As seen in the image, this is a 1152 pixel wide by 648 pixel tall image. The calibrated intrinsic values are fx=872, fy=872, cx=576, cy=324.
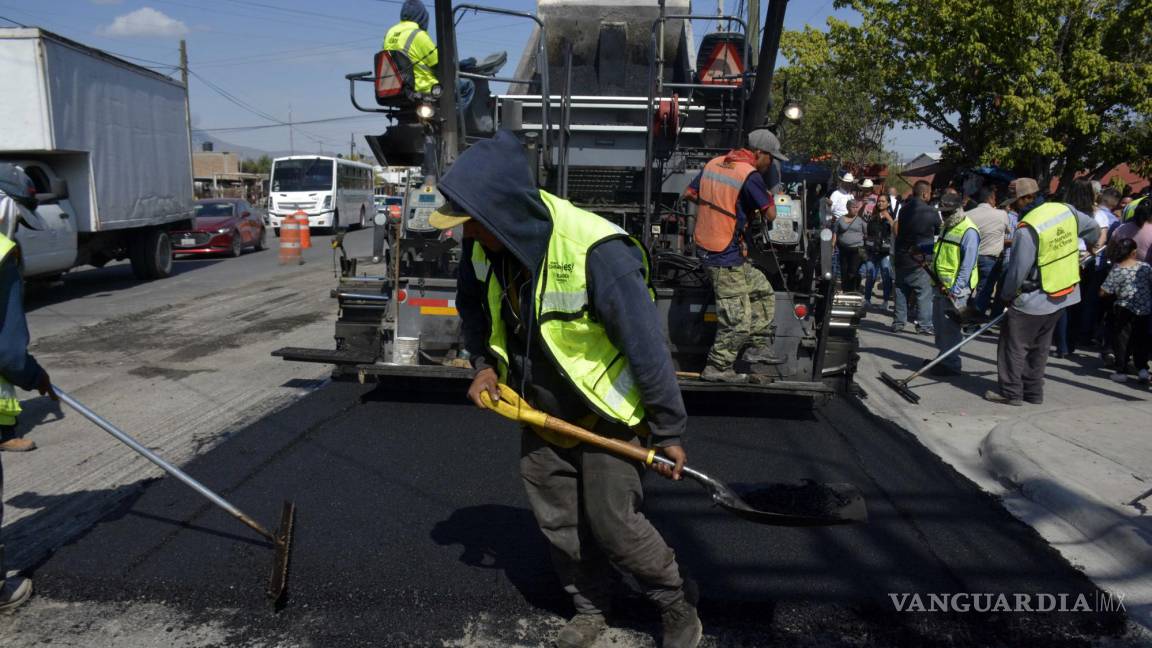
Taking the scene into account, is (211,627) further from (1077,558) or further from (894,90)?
(894,90)

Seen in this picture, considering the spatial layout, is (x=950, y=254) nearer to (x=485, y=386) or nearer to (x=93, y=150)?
(x=485, y=386)

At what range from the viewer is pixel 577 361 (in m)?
2.90

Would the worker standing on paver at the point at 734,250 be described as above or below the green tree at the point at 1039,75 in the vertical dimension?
below

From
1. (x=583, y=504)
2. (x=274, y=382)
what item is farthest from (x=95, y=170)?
(x=583, y=504)

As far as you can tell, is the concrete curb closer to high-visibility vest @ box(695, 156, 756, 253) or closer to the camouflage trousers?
the camouflage trousers

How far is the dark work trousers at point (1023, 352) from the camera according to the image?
688 cm

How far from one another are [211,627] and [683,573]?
1.91 metres

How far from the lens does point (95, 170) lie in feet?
43.1

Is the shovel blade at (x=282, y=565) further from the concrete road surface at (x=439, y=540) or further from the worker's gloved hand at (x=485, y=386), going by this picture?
the worker's gloved hand at (x=485, y=386)

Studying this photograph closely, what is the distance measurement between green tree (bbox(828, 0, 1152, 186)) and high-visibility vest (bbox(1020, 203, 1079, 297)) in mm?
10463

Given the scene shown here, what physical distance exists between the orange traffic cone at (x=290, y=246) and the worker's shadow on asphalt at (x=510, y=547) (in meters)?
15.4

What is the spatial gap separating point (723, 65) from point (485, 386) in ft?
18.3

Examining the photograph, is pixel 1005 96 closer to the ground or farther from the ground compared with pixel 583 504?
farther from the ground

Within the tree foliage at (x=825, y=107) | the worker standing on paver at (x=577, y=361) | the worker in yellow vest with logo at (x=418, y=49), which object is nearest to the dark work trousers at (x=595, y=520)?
the worker standing on paver at (x=577, y=361)
